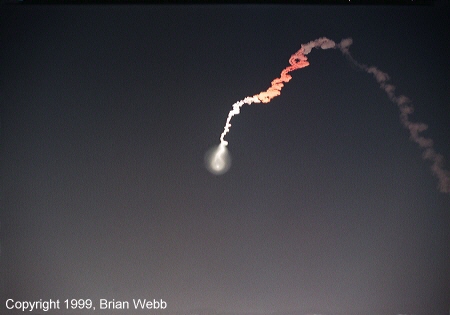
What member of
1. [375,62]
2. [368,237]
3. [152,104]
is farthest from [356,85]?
[152,104]

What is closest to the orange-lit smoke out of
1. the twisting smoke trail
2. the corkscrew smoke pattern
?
the corkscrew smoke pattern

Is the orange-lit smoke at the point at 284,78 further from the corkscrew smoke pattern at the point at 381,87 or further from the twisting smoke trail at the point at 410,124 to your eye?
the twisting smoke trail at the point at 410,124

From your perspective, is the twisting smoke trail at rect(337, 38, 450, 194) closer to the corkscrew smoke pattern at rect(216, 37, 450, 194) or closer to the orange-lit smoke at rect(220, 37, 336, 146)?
the corkscrew smoke pattern at rect(216, 37, 450, 194)

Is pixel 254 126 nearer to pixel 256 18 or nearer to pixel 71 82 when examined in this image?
pixel 256 18

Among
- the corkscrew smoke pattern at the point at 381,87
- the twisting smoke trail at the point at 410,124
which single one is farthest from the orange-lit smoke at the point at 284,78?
the twisting smoke trail at the point at 410,124

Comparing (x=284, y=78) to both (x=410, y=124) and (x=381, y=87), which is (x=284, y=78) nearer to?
(x=381, y=87)
